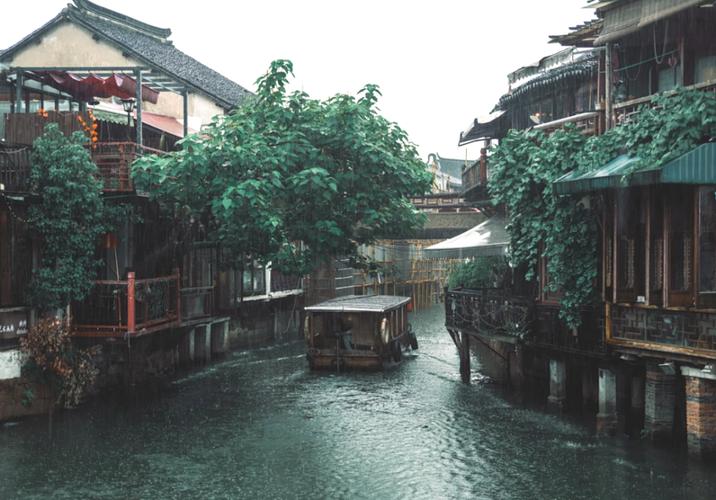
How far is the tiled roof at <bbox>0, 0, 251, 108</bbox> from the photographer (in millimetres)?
32150

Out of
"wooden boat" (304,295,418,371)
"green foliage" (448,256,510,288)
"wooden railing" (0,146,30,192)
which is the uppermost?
"wooden railing" (0,146,30,192)

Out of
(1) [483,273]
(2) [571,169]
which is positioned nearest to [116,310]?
(2) [571,169]

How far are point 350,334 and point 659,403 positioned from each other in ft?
40.6

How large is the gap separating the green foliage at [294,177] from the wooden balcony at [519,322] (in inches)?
186

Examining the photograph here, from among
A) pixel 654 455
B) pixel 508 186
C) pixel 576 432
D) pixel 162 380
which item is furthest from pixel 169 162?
pixel 654 455

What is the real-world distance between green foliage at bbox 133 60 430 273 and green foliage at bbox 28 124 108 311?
116 inches

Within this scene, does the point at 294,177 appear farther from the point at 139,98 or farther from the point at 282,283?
the point at 282,283

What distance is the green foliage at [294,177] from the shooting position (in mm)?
22125

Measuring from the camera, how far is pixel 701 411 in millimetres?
13664

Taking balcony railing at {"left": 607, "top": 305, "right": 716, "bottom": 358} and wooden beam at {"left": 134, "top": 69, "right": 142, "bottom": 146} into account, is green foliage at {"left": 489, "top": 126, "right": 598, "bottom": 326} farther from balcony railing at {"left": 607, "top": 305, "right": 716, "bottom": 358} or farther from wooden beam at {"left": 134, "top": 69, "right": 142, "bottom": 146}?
wooden beam at {"left": 134, "top": 69, "right": 142, "bottom": 146}

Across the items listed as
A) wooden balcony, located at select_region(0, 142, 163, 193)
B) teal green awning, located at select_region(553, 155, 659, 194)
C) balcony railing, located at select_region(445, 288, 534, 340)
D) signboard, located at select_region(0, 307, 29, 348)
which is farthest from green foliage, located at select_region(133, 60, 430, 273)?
teal green awning, located at select_region(553, 155, 659, 194)

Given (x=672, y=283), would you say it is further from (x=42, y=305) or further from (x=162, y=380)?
(x=162, y=380)

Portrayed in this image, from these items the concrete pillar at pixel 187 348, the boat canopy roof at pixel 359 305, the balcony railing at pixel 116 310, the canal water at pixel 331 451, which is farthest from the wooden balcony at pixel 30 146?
the boat canopy roof at pixel 359 305

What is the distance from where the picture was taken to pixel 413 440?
16.5 meters
